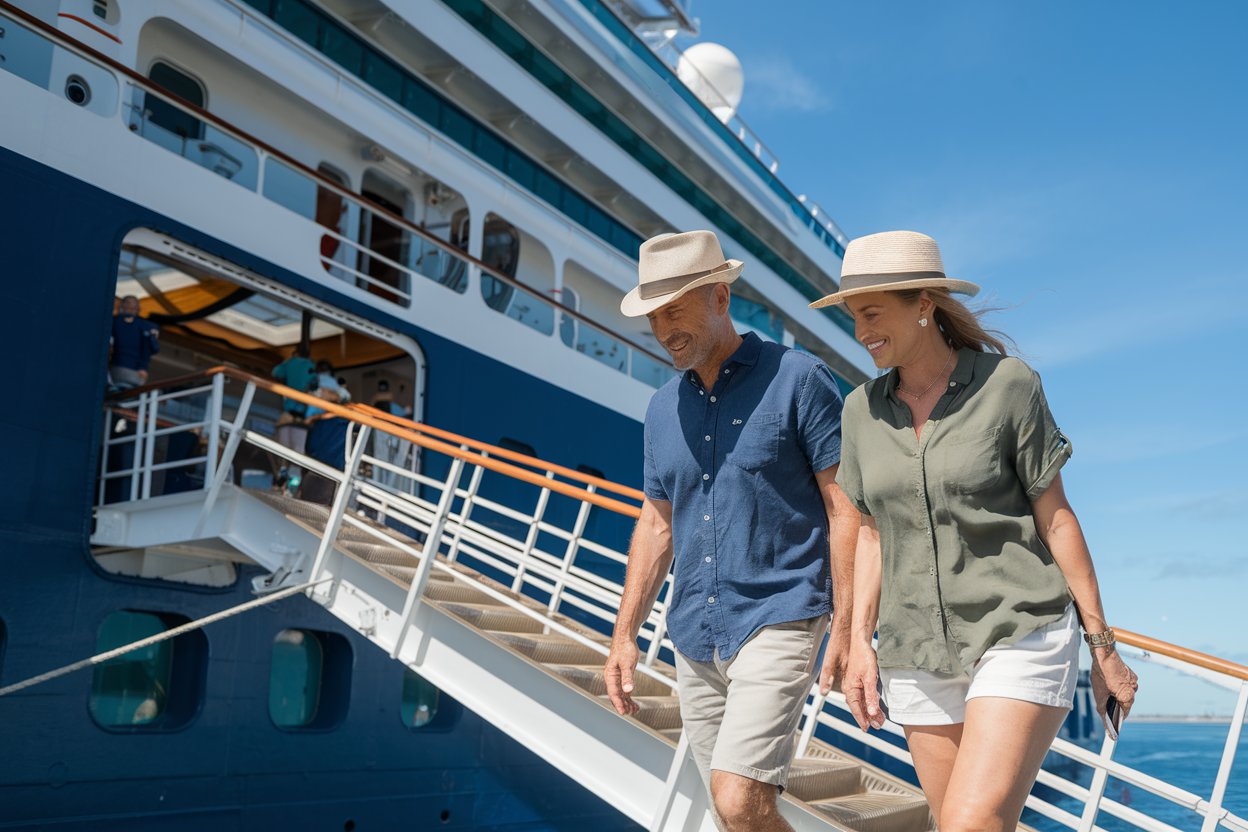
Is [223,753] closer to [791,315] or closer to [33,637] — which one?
[33,637]

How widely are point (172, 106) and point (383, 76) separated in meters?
2.94

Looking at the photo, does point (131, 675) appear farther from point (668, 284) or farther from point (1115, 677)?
point (1115, 677)

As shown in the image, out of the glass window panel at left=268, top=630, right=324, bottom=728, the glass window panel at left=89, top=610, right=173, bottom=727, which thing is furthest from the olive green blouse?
the glass window panel at left=268, top=630, right=324, bottom=728

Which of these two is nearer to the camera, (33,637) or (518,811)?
(33,637)

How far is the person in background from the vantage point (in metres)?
7.50

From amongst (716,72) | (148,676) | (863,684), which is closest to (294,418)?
(148,676)

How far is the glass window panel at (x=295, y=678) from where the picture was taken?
23.0 feet

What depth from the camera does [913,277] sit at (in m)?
2.21

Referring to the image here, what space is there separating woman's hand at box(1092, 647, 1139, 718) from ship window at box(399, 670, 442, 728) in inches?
255

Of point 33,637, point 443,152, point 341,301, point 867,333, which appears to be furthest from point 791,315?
point 867,333

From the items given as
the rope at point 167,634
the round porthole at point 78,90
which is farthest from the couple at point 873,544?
the round porthole at point 78,90

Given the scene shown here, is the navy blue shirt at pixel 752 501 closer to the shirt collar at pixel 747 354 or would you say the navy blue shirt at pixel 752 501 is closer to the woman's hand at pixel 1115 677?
the shirt collar at pixel 747 354

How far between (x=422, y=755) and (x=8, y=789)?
277 centimetres

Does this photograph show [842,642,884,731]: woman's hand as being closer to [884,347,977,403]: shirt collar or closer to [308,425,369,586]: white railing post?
[884,347,977,403]: shirt collar
